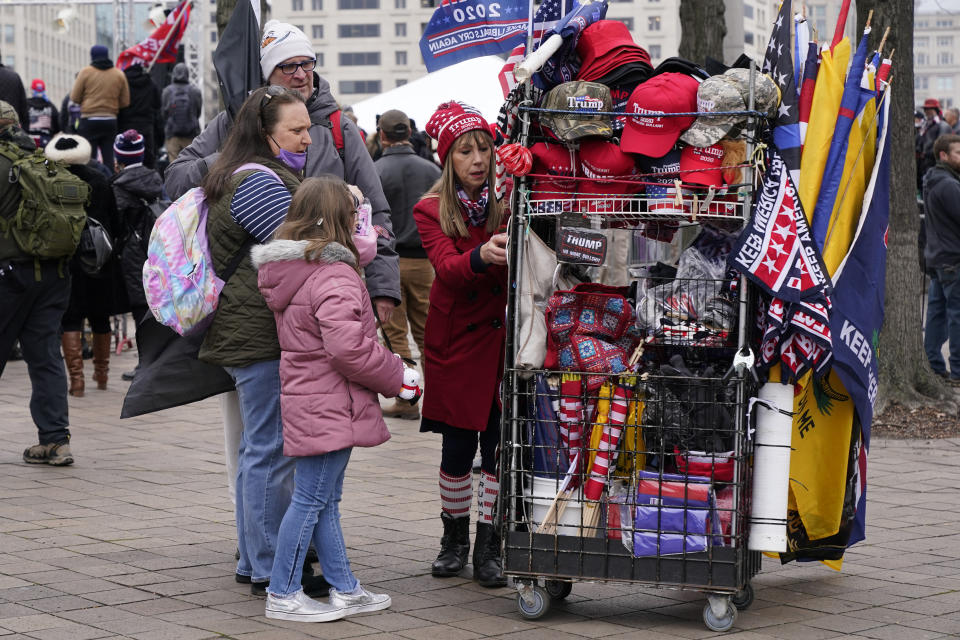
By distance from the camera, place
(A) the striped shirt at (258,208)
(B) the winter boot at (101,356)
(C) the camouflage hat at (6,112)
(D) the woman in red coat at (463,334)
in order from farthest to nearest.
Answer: (B) the winter boot at (101,356) → (C) the camouflage hat at (6,112) → (D) the woman in red coat at (463,334) → (A) the striped shirt at (258,208)

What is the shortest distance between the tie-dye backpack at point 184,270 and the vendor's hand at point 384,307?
746 millimetres

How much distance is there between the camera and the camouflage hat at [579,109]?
484 cm

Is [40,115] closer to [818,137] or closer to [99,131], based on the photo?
[99,131]

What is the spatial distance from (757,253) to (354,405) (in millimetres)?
1532

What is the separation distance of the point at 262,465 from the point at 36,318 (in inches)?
131

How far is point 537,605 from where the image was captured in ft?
16.4

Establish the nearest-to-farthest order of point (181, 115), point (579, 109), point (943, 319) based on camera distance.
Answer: point (579, 109), point (943, 319), point (181, 115)

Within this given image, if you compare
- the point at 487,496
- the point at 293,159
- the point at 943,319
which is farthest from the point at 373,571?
the point at 943,319

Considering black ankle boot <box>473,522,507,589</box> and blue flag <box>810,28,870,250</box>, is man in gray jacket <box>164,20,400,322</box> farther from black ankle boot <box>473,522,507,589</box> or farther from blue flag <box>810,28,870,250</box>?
blue flag <box>810,28,870,250</box>

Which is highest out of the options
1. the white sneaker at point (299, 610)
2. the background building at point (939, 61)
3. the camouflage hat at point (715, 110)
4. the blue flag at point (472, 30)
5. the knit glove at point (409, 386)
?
the background building at point (939, 61)

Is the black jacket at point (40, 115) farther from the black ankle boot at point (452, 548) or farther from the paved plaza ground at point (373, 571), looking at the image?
the black ankle boot at point (452, 548)

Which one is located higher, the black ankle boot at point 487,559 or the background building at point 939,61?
the background building at point 939,61

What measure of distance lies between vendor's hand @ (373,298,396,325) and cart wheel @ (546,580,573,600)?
129cm

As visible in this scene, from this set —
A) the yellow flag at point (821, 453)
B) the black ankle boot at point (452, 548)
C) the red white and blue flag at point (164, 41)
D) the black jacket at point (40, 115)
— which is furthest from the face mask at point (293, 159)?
the red white and blue flag at point (164, 41)
